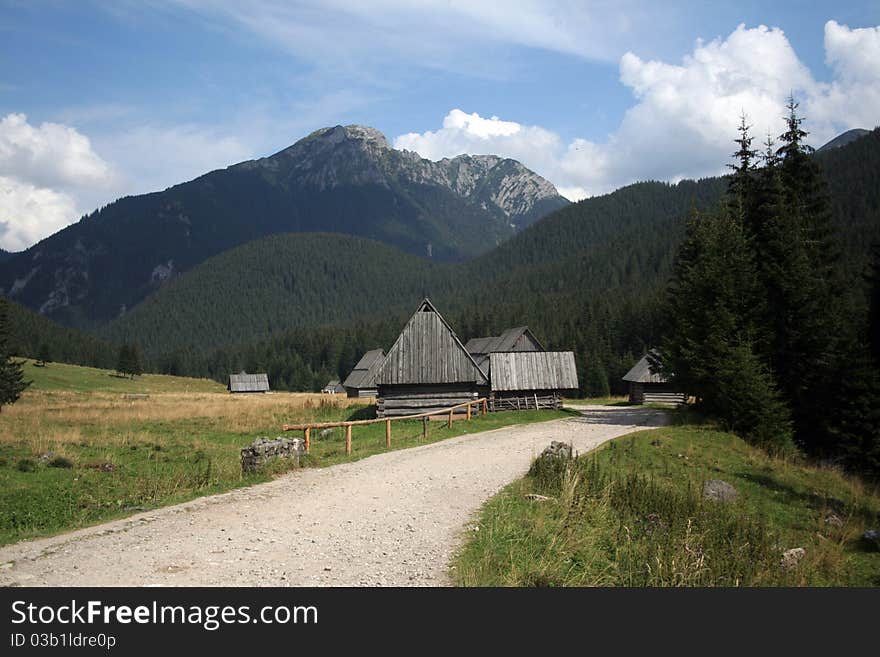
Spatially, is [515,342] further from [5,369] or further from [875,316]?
[5,369]

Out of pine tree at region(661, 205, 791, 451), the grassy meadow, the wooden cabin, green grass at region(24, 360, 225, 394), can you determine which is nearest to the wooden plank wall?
the grassy meadow

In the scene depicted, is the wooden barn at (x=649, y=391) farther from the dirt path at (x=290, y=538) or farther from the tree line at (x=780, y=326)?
the dirt path at (x=290, y=538)

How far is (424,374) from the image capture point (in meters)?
34.4

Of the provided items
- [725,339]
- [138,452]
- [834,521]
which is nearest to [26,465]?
[138,452]

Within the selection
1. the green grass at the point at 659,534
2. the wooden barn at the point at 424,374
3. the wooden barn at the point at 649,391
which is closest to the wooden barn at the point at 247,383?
the wooden barn at the point at 649,391

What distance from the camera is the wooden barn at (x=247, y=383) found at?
109 m

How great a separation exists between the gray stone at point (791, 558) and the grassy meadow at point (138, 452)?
11226 mm

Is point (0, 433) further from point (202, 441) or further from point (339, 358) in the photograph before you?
point (339, 358)

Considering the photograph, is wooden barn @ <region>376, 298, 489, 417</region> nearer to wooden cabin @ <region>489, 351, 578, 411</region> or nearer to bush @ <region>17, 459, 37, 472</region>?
wooden cabin @ <region>489, 351, 578, 411</region>
